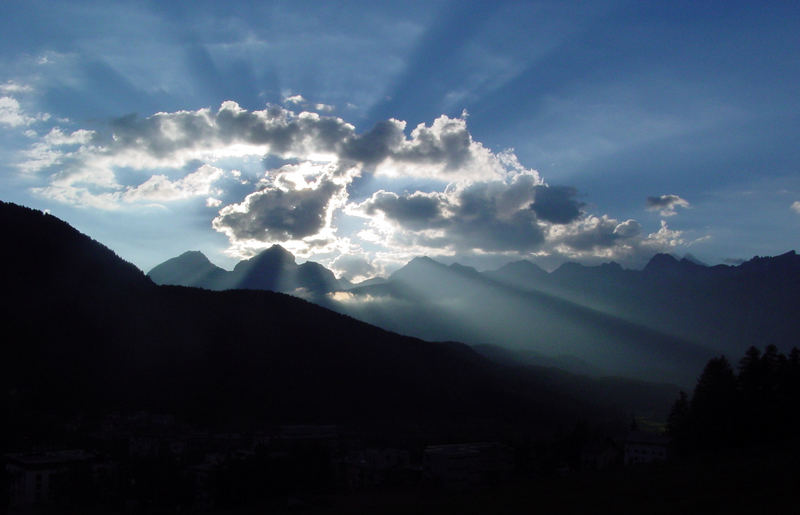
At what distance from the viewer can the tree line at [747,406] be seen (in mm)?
40562

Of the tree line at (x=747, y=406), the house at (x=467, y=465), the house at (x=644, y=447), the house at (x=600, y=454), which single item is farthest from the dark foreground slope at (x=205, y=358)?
the tree line at (x=747, y=406)

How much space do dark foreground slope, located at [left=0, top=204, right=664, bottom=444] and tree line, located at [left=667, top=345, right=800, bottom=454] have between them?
4373cm

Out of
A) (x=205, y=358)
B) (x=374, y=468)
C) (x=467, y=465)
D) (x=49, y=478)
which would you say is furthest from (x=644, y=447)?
(x=205, y=358)

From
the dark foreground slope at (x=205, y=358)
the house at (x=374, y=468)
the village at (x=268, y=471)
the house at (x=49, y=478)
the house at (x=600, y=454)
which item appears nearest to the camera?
the village at (x=268, y=471)

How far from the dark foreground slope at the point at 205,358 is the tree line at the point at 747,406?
43.7 m

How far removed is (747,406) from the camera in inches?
1645

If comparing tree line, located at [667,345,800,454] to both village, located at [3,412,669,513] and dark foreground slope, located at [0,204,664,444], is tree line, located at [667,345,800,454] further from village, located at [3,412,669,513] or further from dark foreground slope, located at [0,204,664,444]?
dark foreground slope, located at [0,204,664,444]

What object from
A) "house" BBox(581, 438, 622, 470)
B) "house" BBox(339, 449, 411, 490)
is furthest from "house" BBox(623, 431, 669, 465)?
"house" BBox(339, 449, 411, 490)

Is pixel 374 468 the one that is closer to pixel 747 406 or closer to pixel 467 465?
pixel 467 465

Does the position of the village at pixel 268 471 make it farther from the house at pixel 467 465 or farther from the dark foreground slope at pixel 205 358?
the dark foreground slope at pixel 205 358

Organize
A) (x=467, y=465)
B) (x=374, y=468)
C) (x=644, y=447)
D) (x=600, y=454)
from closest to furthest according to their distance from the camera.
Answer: (x=467, y=465) < (x=374, y=468) < (x=644, y=447) < (x=600, y=454)

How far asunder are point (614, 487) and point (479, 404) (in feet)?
230

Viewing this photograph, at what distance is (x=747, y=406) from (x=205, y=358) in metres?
79.9

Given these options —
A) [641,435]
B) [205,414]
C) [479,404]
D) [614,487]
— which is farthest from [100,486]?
[479,404]
